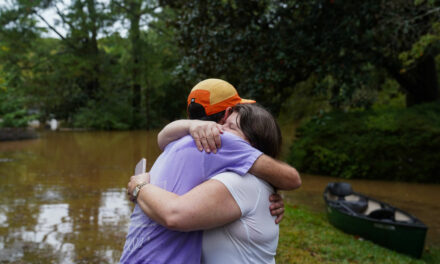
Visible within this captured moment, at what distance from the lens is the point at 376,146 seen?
49.4 ft

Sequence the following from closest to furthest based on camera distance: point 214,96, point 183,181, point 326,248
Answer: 1. point 183,181
2. point 214,96
3. point 326,248

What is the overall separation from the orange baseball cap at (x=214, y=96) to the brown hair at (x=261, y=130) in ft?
0.46

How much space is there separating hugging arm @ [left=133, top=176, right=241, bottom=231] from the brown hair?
42cm

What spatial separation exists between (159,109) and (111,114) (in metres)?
5.12

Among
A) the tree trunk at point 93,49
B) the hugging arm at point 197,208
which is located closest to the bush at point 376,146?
the hugging arm at point 197,208

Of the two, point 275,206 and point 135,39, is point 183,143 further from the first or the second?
point 135,39

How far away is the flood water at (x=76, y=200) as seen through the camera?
6.95 metres

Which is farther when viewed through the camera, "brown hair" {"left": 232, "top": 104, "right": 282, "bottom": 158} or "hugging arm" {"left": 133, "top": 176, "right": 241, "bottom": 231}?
"brown hair" {"left": 232, "top": 104, "right": 282, "bottom": 158}

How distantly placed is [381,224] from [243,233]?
667cm

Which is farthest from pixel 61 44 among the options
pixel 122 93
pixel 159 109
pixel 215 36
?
pixel 215 36

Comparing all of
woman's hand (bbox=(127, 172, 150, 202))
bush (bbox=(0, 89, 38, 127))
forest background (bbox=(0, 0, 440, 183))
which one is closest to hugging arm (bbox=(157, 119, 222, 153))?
woman's hand (bbox=(127, 172, 150, 202))

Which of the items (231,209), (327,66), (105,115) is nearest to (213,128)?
(231,209)

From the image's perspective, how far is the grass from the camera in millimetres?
6293

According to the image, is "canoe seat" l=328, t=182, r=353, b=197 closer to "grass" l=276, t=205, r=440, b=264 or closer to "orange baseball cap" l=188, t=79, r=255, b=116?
"grass" l=276, t=205, r=440, b=264
